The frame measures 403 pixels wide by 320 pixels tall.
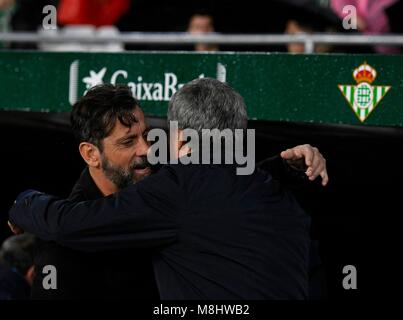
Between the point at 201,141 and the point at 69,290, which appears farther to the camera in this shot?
the point at 69,290

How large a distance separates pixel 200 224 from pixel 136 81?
1165mm

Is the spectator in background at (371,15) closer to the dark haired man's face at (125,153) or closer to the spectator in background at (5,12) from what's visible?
the spectator in background at (5,12)

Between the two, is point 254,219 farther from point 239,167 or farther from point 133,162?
point 133,162

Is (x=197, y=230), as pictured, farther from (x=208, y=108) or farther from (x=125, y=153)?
(x=125, y=153)

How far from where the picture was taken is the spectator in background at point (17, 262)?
14.4ft

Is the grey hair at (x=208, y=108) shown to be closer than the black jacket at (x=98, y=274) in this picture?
Yes

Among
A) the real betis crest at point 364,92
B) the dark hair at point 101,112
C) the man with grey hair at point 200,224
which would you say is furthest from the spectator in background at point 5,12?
the man with grey hair at point 200,224

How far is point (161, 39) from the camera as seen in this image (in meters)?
3.76

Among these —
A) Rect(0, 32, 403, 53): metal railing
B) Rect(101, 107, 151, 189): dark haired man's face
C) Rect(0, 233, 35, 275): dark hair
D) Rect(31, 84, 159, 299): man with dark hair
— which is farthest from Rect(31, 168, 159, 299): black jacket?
Rect(0, 233, 35, 275): dark hair

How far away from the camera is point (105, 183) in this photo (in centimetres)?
304

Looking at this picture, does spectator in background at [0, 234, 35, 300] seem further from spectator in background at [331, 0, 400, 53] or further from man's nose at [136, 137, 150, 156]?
spectator in background at [331, 0, 400, 53]

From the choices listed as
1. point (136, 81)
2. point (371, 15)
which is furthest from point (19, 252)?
point (371, 15)

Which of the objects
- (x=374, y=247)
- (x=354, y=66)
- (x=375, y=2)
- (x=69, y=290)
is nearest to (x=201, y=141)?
(x=69, y=290)

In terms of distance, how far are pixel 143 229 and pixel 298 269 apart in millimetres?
475
